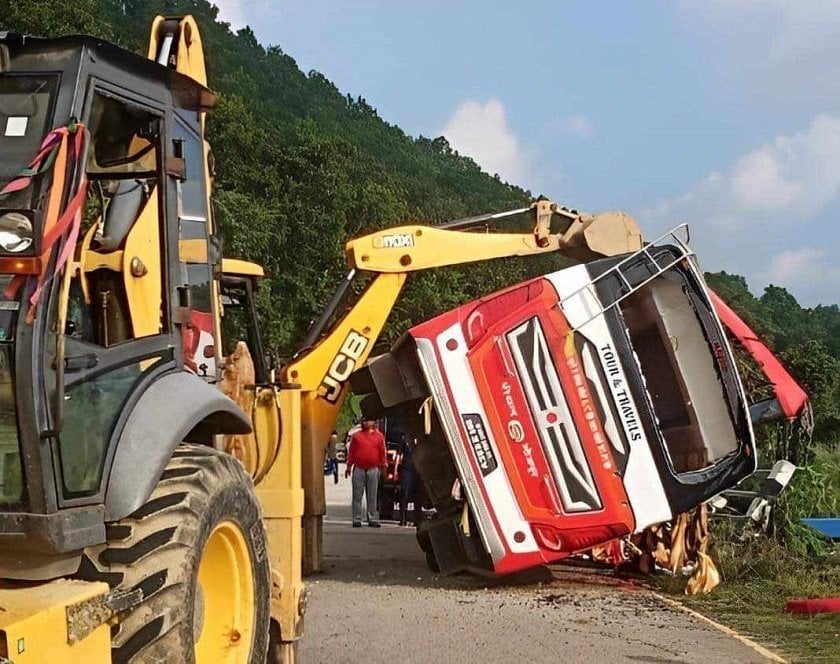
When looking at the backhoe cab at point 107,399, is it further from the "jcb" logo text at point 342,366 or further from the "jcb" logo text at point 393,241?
the "jcb" logo text at point 393,241

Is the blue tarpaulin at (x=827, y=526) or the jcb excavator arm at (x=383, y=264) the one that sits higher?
the jcb excavator arm at (x=383, y=264)

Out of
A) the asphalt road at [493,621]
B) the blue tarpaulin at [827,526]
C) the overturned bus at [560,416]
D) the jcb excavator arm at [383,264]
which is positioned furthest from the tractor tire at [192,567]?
the blue tarpaulin at [827,526]

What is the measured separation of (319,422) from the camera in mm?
9648

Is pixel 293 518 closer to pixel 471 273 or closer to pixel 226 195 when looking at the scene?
pixel 226 195

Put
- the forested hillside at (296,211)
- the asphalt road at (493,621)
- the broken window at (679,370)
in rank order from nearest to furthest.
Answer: the asphalt road at (493,621) < the broken window at (679,370) < the forested hillside at (296,211)

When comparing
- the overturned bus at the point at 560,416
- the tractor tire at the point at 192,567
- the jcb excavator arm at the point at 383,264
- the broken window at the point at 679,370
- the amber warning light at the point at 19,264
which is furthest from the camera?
the jcb excavator arm at the point at 383,264

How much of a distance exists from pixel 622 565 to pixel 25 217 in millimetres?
8046

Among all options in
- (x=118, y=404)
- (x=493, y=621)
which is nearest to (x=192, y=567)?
(x=118, y=404)

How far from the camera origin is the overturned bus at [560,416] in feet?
28.6

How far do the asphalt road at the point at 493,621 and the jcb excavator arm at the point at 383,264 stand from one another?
38.2 inches

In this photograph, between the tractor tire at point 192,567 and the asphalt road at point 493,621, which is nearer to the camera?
the tractor tire at point 192,567

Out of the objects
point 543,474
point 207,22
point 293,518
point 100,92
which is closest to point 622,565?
point 543,474

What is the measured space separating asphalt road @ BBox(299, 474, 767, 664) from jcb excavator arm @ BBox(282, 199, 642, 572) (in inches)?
38.2

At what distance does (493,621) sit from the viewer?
7.95 meters
